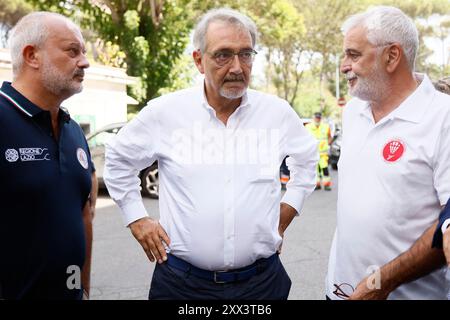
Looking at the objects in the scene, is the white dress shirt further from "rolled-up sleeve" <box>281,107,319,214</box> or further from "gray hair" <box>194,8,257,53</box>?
"gray hair" <box>194,8,257,53</box>

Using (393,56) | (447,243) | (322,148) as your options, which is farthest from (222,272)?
(322,148)

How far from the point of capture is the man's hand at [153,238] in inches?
94.6

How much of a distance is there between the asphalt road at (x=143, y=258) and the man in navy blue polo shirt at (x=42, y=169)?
8.18 feet

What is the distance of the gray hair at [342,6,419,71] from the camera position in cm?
223

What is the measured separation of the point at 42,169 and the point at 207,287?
2.94 ft

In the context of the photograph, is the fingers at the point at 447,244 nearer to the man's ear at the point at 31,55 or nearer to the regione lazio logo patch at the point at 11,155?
the regione lazio logo patch at the point at 11,155

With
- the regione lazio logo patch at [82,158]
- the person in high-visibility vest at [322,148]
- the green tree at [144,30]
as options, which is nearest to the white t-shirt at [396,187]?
the regione lazio logo patch at [82,158]

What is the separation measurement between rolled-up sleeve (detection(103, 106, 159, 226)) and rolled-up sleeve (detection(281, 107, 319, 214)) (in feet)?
2.23

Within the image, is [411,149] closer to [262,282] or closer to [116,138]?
[262,282]

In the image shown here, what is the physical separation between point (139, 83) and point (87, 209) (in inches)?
597

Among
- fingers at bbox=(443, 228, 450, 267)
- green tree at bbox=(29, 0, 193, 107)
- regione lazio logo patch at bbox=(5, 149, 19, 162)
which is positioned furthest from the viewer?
green tree at bbox=(29, 0, 193, 107)

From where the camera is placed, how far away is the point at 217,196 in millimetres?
→ 2381

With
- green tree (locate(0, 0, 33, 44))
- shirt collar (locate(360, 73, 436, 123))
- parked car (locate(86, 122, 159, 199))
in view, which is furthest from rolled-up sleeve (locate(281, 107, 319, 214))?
green tree (locate(0, 0, 33, 44))

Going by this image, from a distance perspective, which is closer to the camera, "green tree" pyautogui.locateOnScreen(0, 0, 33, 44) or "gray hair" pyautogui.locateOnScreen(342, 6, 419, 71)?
"gray hair" pyautogui.locateOnScreen(342, 6, 419, 71)
